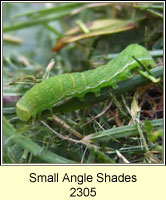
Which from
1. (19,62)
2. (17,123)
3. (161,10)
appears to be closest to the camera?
(17,123)

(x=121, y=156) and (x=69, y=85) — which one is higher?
(x=69, y=85)

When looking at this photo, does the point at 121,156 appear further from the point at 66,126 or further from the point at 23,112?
the point at 23,112

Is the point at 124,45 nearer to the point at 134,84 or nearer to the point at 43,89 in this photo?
the point at 134,84

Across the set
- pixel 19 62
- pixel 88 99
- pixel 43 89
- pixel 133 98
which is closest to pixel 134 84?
pixel 133 98

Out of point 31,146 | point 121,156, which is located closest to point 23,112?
point 31,146

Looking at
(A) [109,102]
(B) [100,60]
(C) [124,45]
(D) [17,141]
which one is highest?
(C) [124,45]

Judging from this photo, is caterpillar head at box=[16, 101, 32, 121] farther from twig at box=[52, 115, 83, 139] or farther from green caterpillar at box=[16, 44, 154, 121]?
twig at box=[52, 115, 83, 139]

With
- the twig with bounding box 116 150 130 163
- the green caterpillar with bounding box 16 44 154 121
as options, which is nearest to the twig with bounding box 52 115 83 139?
the green caterpillar with bounding box 16 44 154 121
